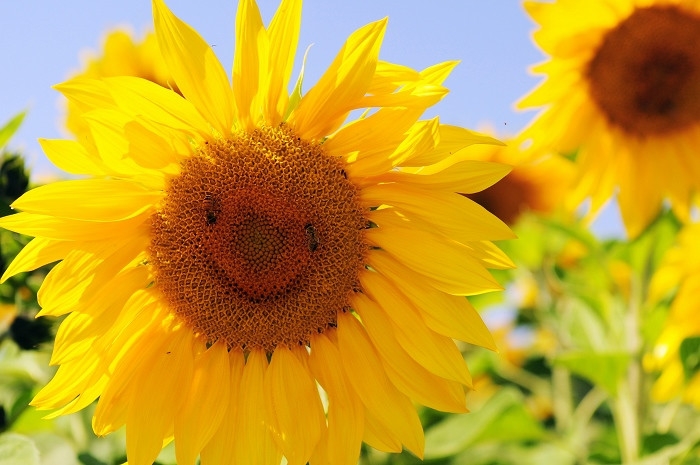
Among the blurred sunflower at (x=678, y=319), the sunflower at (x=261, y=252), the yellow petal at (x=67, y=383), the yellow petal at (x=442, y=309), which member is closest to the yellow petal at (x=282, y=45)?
the sunflower at (x=261, y=252)

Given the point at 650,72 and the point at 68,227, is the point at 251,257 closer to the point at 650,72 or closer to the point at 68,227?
the point at 68,227

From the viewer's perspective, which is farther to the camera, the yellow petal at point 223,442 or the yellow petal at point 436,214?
the yellow petal at point 223,442

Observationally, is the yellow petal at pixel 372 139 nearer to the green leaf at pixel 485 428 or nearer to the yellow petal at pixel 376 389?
the yellow petal at pixel 376 389

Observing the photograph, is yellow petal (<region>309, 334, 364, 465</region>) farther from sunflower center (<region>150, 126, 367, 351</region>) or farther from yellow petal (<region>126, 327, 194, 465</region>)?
yellow petal (<region>126, 327, 194, 465</region>)

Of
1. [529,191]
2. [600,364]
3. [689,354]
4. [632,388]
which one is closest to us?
[600,364]

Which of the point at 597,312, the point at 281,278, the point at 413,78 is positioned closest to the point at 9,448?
the point at 281,278

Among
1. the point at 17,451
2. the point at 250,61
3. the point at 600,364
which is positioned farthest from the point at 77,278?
the point at 600,364

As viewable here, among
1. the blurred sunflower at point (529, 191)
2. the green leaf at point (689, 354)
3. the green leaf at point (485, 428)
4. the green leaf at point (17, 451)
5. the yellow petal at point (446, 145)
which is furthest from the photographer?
the blurred sunflower at point (529, 191)
